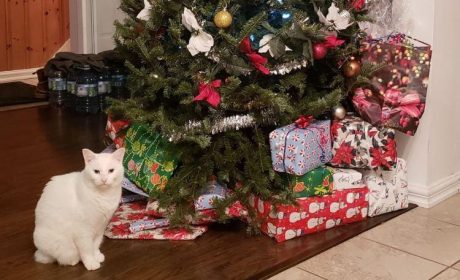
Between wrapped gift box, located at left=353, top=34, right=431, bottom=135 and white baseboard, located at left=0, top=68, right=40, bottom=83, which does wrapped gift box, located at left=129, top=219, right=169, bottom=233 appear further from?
white baseboard, located at left=0, top=68, right=40, bottom=83

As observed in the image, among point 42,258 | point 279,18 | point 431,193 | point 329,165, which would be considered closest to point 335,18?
point 279,18

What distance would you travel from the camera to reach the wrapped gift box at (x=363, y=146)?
91.6 inches

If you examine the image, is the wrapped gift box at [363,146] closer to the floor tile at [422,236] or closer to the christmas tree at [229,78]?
the christmas tree at [229,78]

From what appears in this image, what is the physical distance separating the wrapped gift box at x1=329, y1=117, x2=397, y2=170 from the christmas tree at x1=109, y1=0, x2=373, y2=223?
0.39 feet

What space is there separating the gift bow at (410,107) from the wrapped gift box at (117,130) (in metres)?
1.06

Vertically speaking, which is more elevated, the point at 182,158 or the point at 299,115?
the point at 299,115

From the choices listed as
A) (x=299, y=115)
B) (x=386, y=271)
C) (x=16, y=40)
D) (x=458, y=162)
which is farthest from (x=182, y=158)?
(x=16, y=40)

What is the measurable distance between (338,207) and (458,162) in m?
0.79

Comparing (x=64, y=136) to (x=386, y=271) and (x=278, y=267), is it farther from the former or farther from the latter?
(x=386, y=271)

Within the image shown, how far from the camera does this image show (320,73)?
2457 millimetres

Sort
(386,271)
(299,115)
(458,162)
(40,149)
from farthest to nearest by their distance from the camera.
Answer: (40,149) < (458,162) < (299,115) < (386,271)

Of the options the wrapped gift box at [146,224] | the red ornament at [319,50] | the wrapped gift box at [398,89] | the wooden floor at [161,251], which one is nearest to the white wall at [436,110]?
the wrapped gift box at [398,89]

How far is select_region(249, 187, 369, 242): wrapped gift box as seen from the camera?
2.19 m

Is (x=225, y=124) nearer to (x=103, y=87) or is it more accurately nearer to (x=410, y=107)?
(x=410, y=107)
